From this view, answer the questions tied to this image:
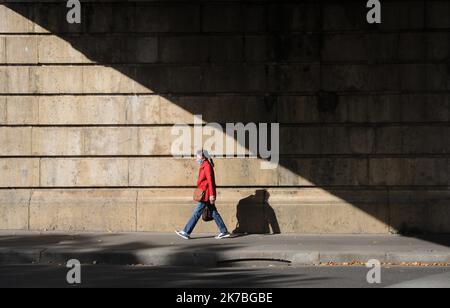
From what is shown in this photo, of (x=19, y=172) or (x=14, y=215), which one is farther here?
(x=19, y=172)

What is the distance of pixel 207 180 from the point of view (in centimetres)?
1538

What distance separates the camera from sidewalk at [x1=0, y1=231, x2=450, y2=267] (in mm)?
13602

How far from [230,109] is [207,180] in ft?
5.85

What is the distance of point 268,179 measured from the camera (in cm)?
1642

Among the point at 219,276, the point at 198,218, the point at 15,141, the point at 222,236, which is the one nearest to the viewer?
the point at 219,276

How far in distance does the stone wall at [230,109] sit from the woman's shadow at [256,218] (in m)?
0.03

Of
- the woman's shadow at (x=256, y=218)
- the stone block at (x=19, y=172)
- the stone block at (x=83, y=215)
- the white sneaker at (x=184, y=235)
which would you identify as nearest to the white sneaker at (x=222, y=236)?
the white sneaker at (x=184, y=235)

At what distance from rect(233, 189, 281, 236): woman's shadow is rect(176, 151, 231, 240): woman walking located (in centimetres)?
83

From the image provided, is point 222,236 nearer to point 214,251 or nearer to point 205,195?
point 205,195

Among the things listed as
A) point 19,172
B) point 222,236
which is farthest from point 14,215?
point 222,236

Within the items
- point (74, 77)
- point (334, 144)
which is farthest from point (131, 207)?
point (334, 144)

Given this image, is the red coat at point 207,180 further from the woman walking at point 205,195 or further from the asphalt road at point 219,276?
the asphalt road at point 219,276

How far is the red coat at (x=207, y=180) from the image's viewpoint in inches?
604
